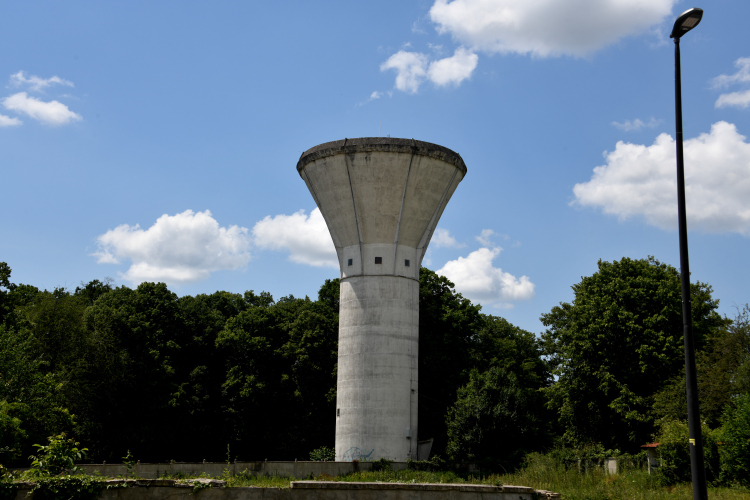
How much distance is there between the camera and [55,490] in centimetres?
1106

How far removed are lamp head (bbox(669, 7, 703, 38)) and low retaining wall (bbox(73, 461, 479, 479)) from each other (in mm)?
16384

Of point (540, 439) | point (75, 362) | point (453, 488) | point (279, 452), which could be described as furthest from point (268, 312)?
point (453, 488)

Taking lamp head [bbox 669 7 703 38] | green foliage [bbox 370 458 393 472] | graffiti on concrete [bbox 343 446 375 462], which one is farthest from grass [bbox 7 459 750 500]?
lamp head [bbox 669 7 703 38]

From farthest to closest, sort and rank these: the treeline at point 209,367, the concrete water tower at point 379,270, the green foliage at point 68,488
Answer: the treeline at point 209,367
the concrete water tower at point 379,270
the green foliage at point 68,488

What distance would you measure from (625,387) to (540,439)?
5.11 metres

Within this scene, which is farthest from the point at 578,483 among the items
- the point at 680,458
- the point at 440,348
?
the point at 440,348

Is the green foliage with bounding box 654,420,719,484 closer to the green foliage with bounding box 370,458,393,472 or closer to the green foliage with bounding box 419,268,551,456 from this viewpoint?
the green foliage with bounding box 370,458,393,472

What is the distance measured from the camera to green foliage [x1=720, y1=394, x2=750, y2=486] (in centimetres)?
2031

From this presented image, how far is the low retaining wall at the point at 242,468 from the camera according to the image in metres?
20.7

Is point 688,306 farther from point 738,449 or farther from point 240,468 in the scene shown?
point 240,468

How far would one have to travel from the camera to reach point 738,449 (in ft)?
67.4

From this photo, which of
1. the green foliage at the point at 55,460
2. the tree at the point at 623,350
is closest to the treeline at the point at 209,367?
the tree at the point at 623,350

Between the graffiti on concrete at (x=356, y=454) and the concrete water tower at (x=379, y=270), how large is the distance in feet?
0.19

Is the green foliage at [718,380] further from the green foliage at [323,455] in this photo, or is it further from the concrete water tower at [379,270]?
the green foliage at [323,455]
